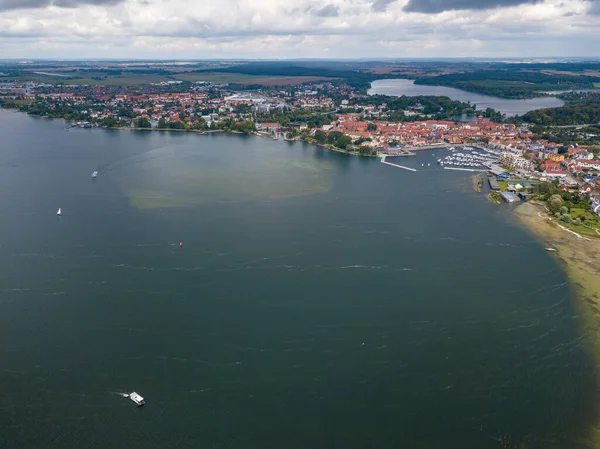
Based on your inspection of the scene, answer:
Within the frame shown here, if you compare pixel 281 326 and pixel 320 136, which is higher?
pixel 320 136

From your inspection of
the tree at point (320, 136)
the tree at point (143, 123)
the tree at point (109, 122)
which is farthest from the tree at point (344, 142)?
the tree at point (109, 122)

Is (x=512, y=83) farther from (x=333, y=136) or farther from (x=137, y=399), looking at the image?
(x=137, y=399)

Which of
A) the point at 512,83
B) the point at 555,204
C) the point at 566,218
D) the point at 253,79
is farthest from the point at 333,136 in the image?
the point at 253,79

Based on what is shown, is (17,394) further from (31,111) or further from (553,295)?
(31,111)

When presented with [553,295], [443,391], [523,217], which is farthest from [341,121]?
[443,391]

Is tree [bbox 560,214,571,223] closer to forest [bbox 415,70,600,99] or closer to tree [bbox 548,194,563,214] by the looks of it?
tree [bbox 548,194,563,214]

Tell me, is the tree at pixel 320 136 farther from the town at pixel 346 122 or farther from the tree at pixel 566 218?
the tree at pixel 566 218
